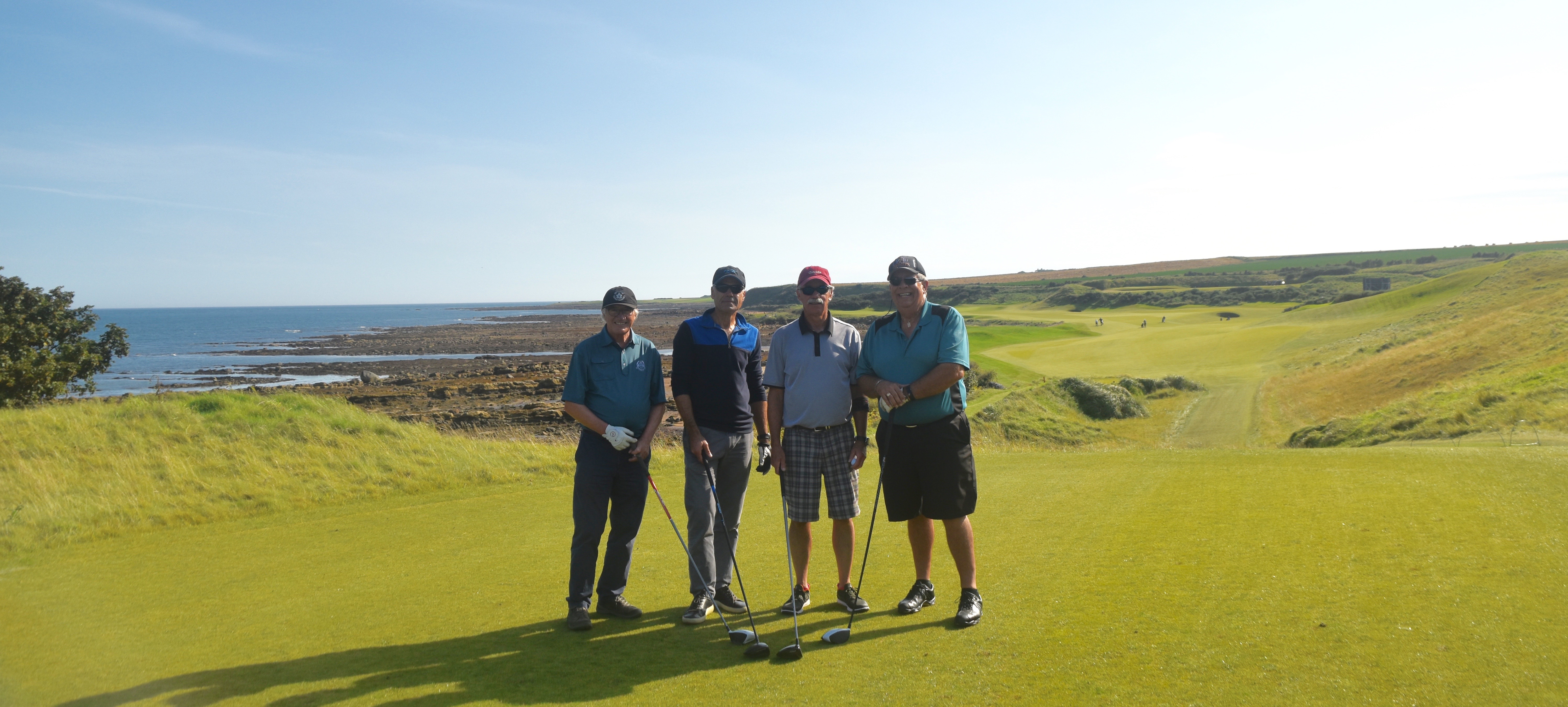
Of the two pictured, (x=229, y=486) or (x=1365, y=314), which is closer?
(x=229, y=486)

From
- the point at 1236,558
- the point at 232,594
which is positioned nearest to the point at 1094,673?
the point at 1236,558

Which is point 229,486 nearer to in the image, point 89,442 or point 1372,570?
point 89,442

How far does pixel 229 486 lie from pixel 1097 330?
56.4 m

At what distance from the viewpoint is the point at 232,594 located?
5.23 meters

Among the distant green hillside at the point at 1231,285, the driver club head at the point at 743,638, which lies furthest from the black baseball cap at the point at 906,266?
the distant green hillside at the point at 1231,285

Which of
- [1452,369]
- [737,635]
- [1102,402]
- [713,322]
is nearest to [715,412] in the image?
[713,322]

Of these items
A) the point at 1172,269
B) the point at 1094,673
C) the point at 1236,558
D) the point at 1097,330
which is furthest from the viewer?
the point at 1172,269

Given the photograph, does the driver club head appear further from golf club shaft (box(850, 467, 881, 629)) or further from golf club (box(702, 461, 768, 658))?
golf club shaft (box(850, 467, 881, 629))

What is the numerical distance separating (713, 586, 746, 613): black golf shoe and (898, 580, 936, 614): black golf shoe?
2.92 ft

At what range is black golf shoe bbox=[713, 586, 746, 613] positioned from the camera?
4723 mm

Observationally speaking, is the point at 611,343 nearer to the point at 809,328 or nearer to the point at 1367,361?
the point at 809,328

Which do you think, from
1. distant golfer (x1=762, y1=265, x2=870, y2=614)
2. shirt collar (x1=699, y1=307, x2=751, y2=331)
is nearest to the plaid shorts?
distant golfer (x1=762, y1=265, x2=870, y2=614)

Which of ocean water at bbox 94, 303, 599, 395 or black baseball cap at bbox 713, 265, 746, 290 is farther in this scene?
ocean water at bbox 94, 303, 599, 395

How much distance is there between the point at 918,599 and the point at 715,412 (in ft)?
5.03
